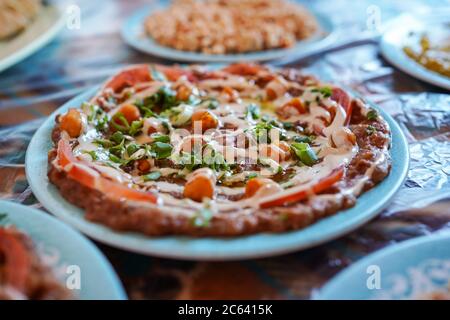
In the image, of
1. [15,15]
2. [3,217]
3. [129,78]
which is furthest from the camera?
[15,15]

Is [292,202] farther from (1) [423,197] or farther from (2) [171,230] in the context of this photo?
(1) [423,197]

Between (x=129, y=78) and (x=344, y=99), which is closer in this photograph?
(x=344, y=99)

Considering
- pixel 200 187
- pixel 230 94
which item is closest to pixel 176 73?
pixel 230 94

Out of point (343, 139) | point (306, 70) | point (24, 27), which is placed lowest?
point (306, 70)

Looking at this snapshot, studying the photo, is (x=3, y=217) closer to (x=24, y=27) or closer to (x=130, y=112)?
(x=130, y=112)
